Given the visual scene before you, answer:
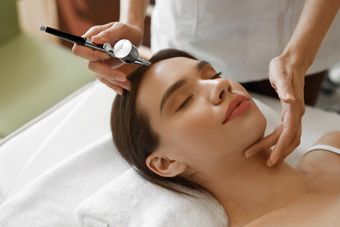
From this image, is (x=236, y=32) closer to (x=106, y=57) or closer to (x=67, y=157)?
(x=106, y=57)

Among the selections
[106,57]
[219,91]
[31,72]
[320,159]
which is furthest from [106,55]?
[31,72]

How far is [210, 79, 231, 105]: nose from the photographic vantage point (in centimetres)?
107

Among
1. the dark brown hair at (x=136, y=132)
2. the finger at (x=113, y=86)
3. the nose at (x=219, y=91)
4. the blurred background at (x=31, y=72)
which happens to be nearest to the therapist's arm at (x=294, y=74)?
the nose at (x=219, y=91)

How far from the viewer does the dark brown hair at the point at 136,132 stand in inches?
45.1

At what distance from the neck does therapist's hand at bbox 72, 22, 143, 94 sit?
12.1 inches

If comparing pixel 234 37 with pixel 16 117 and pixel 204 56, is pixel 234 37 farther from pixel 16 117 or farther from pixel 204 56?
pixel 16 117

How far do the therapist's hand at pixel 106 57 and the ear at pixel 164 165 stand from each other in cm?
17

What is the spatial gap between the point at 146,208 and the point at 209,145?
241 millimetres

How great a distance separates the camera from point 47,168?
4.54ft

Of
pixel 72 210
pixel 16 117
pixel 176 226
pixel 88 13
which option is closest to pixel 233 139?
pixel 176 226

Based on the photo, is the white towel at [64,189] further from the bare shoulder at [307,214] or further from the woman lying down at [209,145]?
the bare shoulder at [307,214]

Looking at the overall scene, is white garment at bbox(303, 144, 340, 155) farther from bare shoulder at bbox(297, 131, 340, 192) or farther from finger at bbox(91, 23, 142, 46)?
finger at bbox(91, 23, 142, 46)

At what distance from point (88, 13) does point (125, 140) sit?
1.39m

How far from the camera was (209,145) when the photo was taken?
3.56ft
